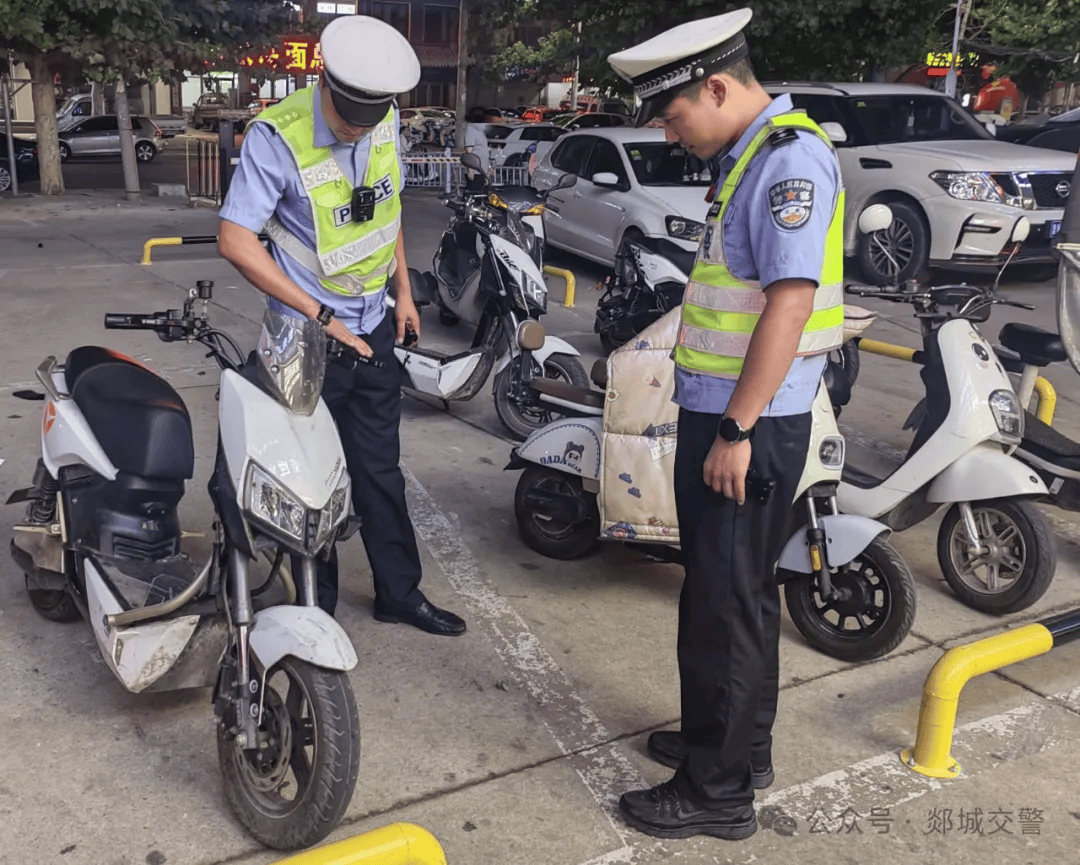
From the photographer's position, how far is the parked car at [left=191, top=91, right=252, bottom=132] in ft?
132

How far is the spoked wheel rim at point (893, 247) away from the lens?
1059 centimetres

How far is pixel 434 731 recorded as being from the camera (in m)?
3.34

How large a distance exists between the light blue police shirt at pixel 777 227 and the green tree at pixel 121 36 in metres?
13.8

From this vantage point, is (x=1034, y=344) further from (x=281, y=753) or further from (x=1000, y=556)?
(x=281, y=753)

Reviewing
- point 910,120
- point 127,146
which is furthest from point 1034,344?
point 127,146

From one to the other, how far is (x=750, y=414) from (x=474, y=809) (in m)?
1.30

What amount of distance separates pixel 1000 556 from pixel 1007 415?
0.52 m

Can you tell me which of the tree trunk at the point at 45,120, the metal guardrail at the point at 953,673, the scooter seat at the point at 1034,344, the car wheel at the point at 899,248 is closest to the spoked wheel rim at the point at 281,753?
the metal guardrail at the point at 953,673

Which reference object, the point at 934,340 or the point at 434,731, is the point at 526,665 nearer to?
the point at 434,731

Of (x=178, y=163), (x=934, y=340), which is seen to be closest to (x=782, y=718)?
(x=934, y=340)

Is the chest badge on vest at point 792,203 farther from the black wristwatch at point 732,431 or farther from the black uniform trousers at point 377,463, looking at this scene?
the black uniform trousers at point 377,463

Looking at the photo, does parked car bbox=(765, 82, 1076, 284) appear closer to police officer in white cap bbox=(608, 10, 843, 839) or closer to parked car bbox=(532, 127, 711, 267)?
parked car bbox=(532, 127, 711, 267)

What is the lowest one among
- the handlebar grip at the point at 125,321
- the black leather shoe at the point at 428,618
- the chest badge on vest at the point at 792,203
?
the black leather shoe at the point at 428,618

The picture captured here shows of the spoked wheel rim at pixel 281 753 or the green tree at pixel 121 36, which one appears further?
the green tree at pixel 121 36
